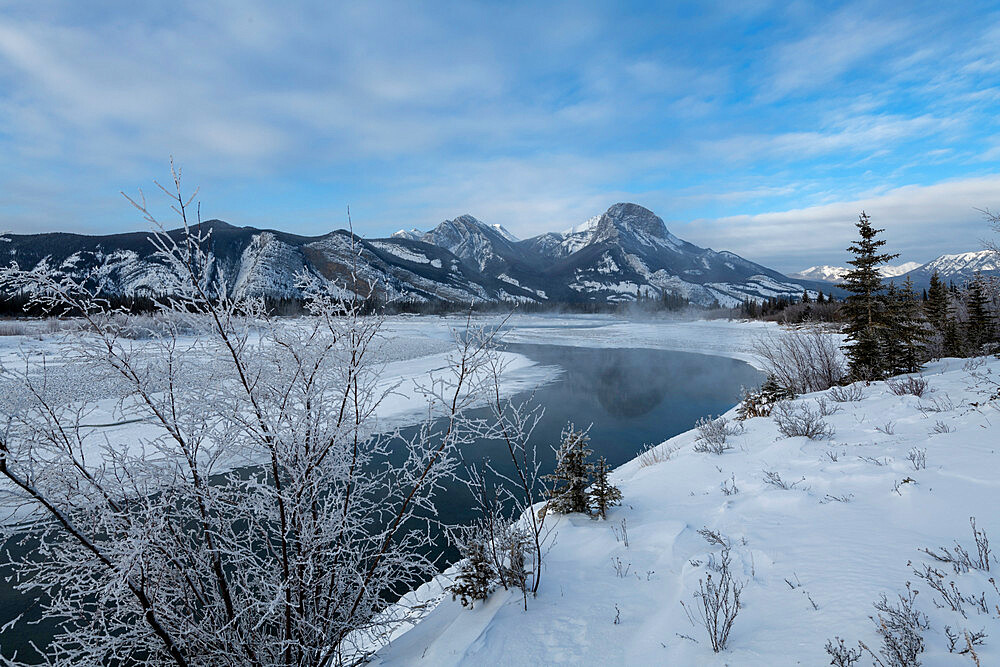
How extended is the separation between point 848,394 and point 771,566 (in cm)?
831

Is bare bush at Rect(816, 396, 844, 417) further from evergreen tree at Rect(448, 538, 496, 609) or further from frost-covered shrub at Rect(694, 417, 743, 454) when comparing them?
evergreen tree at Rect(448, 538, 496, 609)

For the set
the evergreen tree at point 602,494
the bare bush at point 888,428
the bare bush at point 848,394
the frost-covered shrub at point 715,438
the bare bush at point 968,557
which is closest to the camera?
Result: the bare bush at point 968,557

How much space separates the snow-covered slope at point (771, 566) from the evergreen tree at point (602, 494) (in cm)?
17

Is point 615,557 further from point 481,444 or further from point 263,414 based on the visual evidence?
point 481,444

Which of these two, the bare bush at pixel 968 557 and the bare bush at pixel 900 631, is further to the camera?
the bare bush at pixel 968 557

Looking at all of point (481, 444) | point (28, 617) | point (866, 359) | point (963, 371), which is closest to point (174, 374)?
point (28, 617)

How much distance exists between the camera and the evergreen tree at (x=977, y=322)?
54.5 feet

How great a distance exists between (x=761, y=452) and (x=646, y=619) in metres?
4.95

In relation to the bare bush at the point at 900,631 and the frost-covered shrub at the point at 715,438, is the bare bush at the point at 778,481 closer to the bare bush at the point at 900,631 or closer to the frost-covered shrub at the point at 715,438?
the frost-covered shrub at the point at 715,438

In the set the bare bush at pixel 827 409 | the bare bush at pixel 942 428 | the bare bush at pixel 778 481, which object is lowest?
the bare bush at pixel 778 481

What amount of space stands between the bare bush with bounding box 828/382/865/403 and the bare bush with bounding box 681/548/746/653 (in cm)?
799

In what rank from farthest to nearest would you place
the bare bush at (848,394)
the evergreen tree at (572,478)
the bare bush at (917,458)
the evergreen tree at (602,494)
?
the bare bush at (848,394), the evergreen tree at (572,478), the evergreen tree at (602,494), the bare bush at (917,458)

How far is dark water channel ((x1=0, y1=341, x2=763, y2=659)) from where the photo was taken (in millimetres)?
7207

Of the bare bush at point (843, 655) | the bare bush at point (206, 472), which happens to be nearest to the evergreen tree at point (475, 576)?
the bare bush at point (206, 472)
